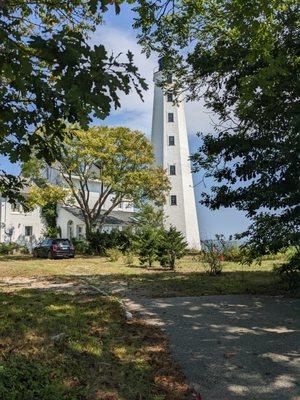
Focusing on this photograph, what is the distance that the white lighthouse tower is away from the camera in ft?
159

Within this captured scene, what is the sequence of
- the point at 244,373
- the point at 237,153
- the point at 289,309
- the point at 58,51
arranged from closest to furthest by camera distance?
the point at 58,51 → the point at 244,373 → the point at 289,309 → the point at 237,153

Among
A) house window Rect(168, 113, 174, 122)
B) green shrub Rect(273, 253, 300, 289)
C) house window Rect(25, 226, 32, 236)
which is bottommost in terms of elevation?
green shrub Rect(273, 253, 300, 289)

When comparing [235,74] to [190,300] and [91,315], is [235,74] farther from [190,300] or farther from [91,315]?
[91,315]

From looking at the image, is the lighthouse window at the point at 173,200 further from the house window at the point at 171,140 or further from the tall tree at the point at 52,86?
the tall tree at the point at 52,86

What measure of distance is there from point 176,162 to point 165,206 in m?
5.01

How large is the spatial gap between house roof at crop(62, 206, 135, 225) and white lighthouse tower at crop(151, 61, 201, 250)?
16.6ft

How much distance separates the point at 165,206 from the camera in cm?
4881

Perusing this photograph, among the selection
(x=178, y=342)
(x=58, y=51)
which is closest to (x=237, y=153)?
(x=178, y=342)

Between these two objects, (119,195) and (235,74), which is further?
(119,195)

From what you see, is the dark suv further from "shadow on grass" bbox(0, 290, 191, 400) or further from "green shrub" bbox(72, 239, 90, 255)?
"shadow on grass" bbox(0, 290, 191, 400)

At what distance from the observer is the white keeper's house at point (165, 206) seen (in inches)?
1854

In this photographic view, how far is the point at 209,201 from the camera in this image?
1263cm

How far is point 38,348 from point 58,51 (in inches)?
159

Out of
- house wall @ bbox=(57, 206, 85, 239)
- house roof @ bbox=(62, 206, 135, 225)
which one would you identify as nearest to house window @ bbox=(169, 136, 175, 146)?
house roof @ bbox=(62, 206, 135, 225)
